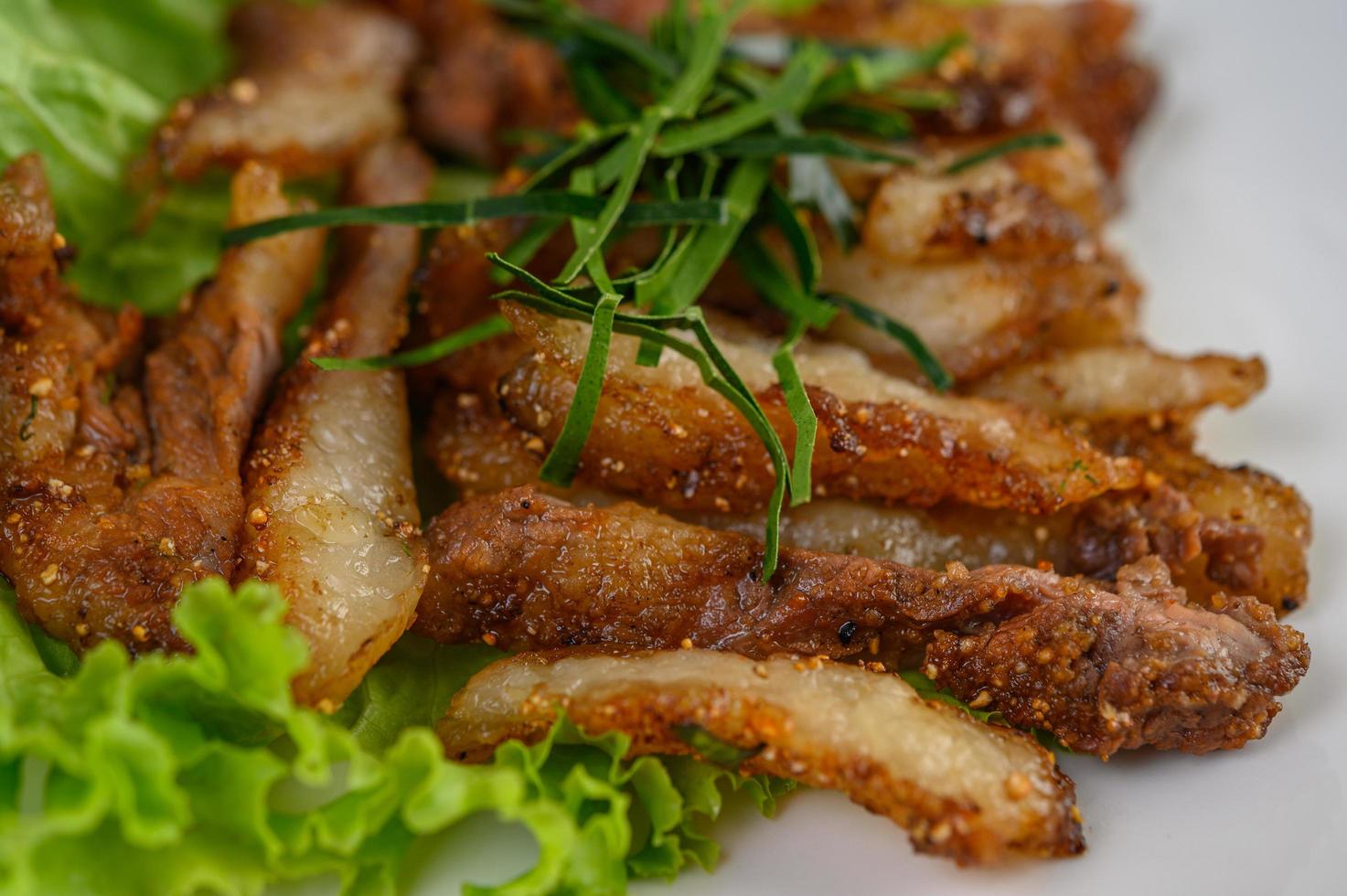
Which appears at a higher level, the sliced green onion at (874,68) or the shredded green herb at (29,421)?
the sliced green onion at (874,68)

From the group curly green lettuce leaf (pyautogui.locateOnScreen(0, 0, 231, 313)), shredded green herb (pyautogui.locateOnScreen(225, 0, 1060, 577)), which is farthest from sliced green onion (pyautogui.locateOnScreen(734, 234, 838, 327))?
curly green lettuce leaf (pyautogui.locateOnScreen(0, 0, 231, 313))

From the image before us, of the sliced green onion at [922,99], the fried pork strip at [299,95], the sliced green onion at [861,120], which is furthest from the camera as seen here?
the sliced green onion at [922,99]

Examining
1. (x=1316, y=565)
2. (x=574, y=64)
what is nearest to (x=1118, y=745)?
(x=1316, y=565)

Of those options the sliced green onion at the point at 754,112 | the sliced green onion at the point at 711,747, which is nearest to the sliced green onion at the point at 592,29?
the sliced green onion at the point at 754,112

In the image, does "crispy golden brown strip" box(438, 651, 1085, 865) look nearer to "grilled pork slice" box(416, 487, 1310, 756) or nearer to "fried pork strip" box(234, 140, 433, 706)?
"grilled pork slice" box(416, 487, 1310, 756)

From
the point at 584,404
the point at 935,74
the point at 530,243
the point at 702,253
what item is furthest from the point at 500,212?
the point at 935,74

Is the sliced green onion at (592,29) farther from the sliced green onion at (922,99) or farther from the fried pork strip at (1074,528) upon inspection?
the fried pork strip at (1074,528)
